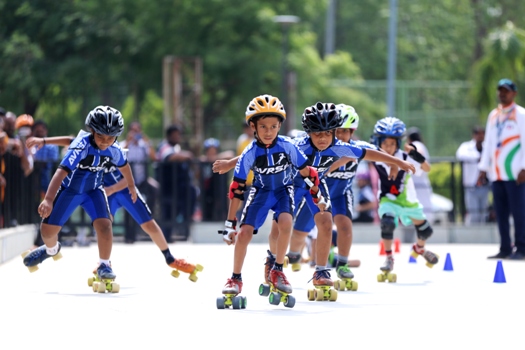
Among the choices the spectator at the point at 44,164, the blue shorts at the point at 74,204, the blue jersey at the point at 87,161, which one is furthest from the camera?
the spectator at the point at 44,164

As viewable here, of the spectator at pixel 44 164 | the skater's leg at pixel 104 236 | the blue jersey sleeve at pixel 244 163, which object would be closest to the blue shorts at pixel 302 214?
the blue jersey sleeve at pixel 244 163

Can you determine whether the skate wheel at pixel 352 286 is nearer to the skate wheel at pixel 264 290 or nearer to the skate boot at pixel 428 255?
the skate wheel at pixel 264 290

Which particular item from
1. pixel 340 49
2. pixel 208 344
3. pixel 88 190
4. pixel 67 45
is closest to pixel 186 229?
pixel 88 190

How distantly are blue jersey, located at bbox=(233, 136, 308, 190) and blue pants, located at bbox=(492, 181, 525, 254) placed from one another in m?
6.76

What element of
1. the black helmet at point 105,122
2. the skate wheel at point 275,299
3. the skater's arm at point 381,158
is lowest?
the skate wheel at point 275,299

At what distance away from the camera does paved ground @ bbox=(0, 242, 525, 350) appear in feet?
29.3

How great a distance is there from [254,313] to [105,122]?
287 cm

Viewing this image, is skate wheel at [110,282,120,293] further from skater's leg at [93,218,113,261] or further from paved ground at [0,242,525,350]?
skater's leg at [93,218,113,261]

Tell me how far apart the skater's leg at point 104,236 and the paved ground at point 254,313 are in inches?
16.0

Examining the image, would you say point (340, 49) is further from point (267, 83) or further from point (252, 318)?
point (252, 318)

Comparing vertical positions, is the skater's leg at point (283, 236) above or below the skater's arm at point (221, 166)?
below

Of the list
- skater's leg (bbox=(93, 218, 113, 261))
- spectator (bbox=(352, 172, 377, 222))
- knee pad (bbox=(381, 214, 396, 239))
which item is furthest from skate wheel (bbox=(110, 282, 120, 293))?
spectator (bbox=(352, 172, 377, 222))

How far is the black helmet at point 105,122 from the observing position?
12508mm

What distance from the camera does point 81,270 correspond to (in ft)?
51.6
